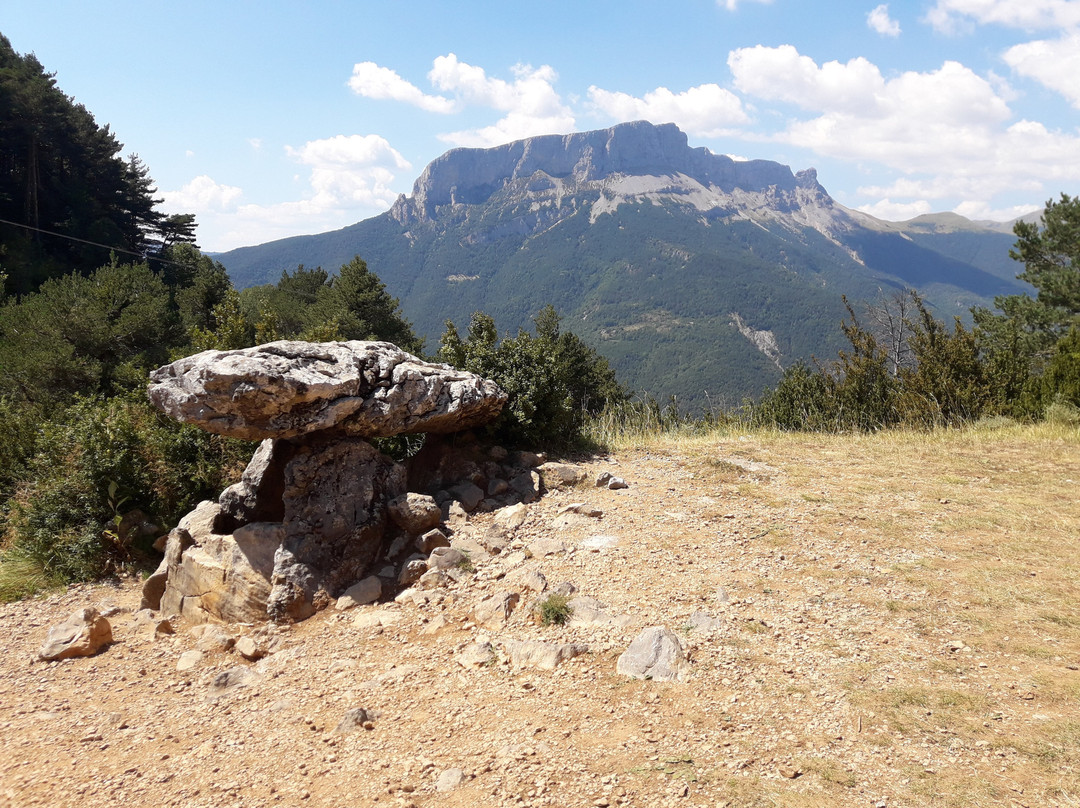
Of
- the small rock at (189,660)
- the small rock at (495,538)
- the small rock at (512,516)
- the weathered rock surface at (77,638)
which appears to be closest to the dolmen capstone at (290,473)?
the small rock at (189,660)

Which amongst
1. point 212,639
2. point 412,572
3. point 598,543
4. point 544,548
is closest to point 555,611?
point 544,548

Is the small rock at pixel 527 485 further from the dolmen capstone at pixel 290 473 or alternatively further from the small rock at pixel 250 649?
the small rock at pixel 250 649

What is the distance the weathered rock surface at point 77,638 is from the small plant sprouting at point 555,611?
5225 mm

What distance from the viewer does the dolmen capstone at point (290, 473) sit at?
6.87m

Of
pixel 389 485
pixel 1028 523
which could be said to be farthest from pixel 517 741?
pixel 1028 523

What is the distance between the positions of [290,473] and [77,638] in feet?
9.31

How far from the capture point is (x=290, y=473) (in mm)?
7637

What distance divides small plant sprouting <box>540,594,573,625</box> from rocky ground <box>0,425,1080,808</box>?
0.10 metres

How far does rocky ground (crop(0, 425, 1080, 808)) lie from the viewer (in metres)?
3.92

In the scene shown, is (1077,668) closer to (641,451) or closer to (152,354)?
(641,451)

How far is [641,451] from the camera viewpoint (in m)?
11.7

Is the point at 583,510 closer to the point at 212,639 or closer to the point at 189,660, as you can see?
the point at 212,639

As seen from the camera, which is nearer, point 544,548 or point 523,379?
point 544,548

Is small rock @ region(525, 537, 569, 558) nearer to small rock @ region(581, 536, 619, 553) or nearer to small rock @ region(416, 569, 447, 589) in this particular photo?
small rock @ region(581, 536, 619, 553)
